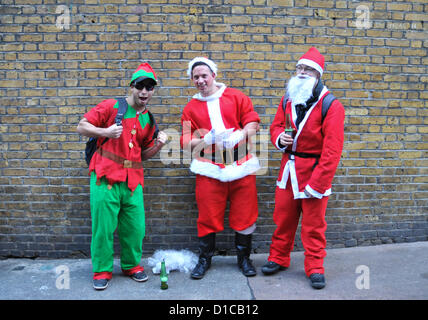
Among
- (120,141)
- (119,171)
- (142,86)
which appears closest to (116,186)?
(119,171)

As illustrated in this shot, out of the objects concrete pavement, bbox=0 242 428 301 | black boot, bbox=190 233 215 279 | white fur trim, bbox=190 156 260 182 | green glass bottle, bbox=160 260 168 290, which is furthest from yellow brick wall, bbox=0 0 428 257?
green glass bottle, bbox=160 260 168 290

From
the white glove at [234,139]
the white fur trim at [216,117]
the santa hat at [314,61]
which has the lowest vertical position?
the white glove at [234,139]

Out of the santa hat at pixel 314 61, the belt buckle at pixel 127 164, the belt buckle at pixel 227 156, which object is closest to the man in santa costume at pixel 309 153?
the santa hat at pixel 314 61

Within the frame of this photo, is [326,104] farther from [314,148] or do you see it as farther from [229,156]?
[229,156]

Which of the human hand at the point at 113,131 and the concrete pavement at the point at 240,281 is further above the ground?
the human hand at the point at 113,131

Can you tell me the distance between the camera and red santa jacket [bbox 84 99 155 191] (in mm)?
3082

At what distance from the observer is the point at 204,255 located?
11.3 ft

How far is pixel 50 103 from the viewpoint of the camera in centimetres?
376

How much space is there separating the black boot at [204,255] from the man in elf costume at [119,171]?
489 mm

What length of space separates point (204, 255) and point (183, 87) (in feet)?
5.59

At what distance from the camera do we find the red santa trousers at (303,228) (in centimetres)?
315

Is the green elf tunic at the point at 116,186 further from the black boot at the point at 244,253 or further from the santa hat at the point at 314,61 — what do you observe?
the santa hat at the point at 314,61

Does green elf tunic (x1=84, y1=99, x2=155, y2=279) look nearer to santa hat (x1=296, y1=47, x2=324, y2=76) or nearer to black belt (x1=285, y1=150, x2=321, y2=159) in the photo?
black belt (x1=285, y1=150, x2=321, y2=159)

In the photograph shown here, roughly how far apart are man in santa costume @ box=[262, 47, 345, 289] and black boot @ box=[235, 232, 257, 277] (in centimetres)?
14
